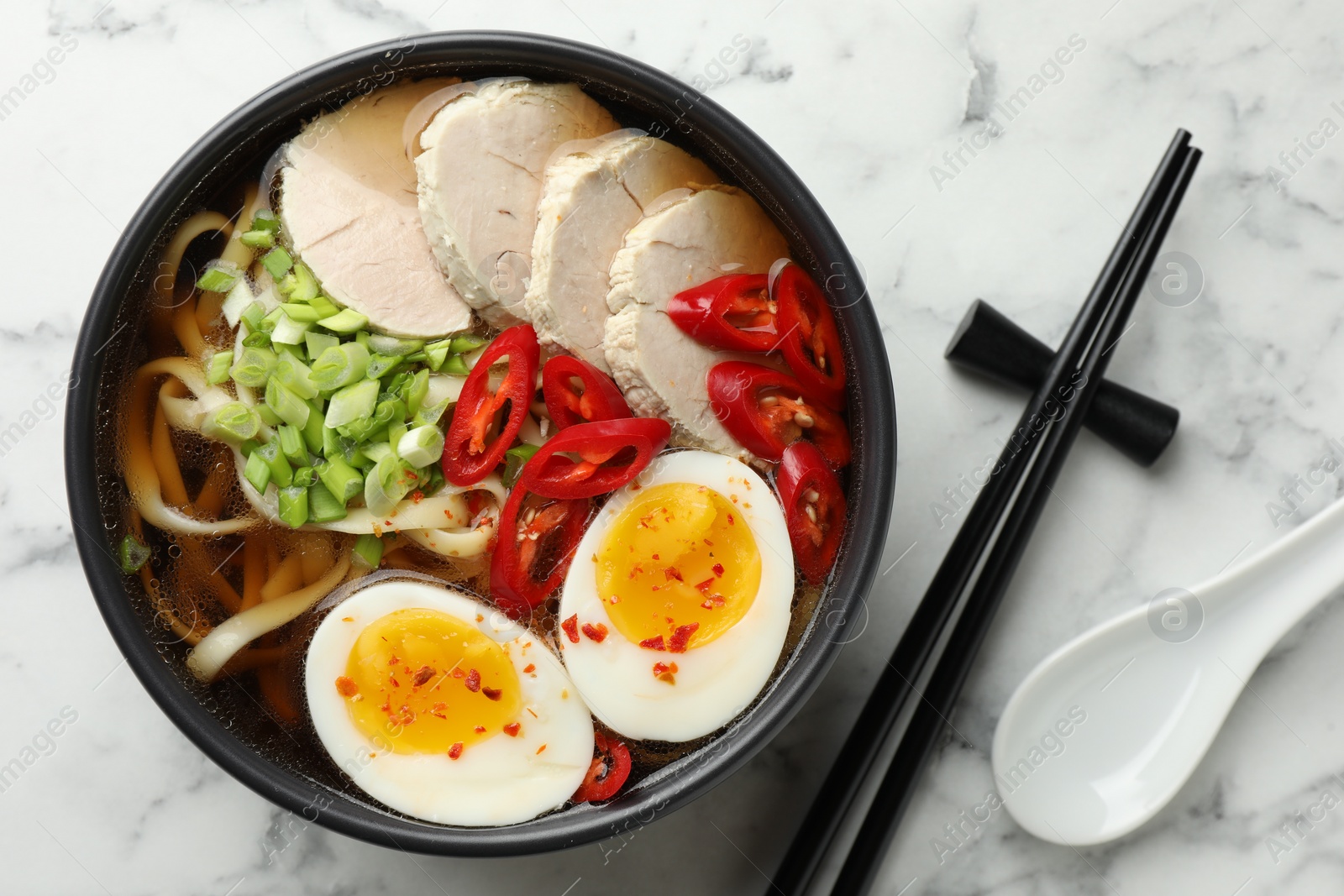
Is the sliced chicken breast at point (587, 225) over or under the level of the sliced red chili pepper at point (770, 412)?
over

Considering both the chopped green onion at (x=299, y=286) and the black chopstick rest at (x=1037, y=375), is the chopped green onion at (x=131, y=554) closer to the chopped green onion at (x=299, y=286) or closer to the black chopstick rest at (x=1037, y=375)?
the chopped green onion at (x=299, y=286)

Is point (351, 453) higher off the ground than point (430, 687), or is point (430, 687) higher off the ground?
point (351, 453)

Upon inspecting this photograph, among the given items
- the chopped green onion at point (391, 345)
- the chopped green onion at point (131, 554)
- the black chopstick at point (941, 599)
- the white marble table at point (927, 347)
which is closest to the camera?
the chopped green onion at point (131, 554)

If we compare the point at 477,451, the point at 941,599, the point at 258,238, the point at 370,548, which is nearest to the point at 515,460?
the point at 477,451

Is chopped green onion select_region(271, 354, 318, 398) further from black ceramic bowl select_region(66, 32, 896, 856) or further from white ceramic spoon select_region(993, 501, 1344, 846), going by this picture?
white ceramic spoon select_region(993, 501, 1344, 846)

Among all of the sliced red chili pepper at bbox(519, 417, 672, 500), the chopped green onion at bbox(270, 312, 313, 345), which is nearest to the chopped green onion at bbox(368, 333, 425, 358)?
the chopped green onion at bbox(270, 312, 313, 345)

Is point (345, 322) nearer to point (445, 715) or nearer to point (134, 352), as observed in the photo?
point (134, 352)

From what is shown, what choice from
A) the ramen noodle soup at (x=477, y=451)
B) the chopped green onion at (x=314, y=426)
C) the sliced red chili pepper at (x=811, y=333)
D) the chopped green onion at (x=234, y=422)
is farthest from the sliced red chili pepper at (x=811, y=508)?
the chopped green onion at (x=234, y=422)
